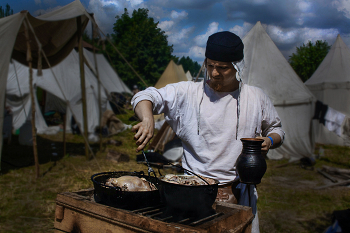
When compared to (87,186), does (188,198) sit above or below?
above

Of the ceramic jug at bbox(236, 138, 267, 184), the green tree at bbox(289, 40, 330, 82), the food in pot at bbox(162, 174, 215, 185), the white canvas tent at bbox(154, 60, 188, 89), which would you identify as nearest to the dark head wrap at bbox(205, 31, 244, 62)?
the ceramic jug at bbox(236, 138, 267, 184)

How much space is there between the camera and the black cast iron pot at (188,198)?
1291 millimetres

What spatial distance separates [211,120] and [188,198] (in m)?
0.73

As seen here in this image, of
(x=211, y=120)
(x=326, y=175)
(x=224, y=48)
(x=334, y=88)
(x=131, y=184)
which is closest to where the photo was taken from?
(x=131, y=184)

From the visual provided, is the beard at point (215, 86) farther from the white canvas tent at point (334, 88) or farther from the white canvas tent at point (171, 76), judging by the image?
the white canvas tent at point (171, 76)

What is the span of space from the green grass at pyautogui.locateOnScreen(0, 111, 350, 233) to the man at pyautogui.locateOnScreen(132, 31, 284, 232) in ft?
7.61

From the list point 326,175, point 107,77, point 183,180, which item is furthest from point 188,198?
point 107,77

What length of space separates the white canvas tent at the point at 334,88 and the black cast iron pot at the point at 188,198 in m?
10.7

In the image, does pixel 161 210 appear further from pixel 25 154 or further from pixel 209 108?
pixel 25 154

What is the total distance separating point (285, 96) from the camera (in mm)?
8000

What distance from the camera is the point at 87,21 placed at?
6781mm

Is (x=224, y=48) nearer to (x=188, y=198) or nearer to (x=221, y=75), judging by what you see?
(x=221, y=75)

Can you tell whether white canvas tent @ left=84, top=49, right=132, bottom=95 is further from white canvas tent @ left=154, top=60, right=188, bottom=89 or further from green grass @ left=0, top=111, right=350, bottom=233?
green grass @ left=0, top=111, right=350, bottom=233

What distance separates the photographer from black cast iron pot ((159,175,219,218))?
1291 mm
